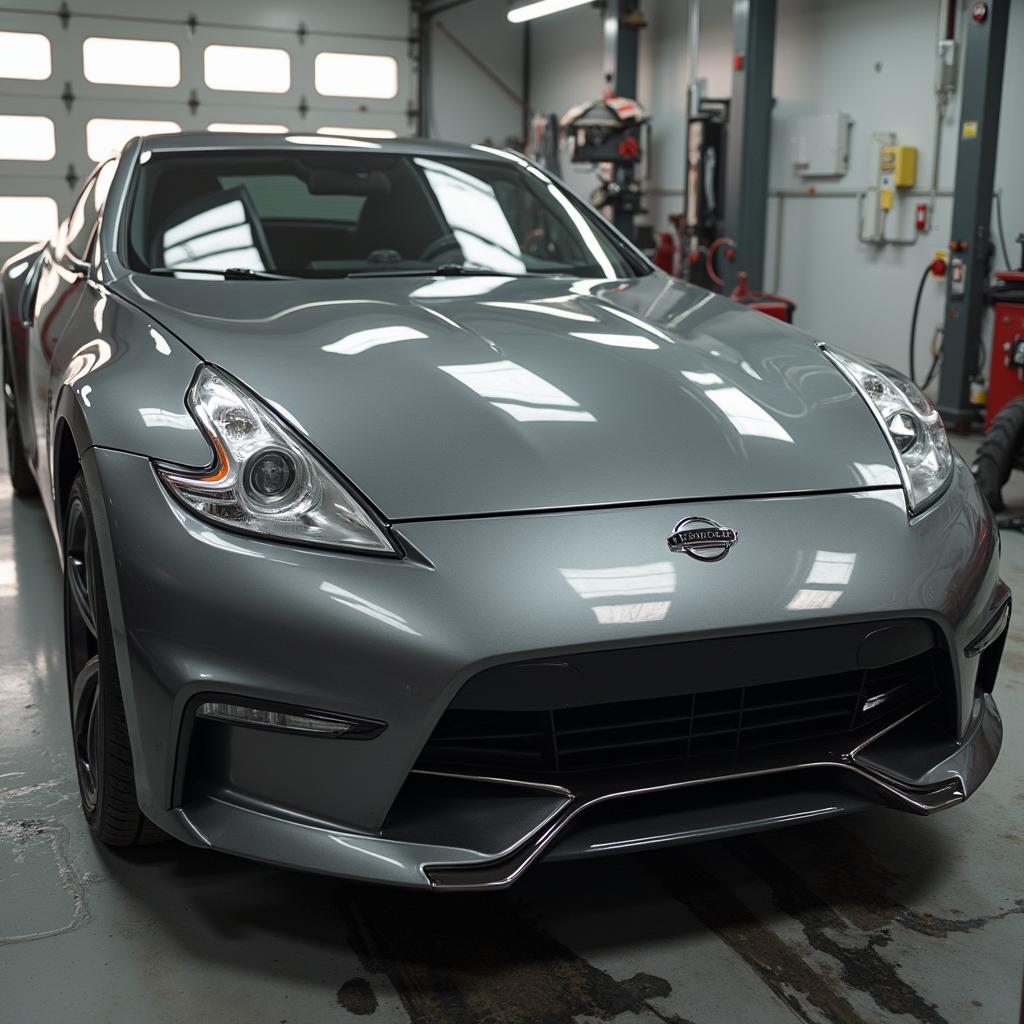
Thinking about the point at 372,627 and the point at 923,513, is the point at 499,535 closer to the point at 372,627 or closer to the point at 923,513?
the point at 372,627

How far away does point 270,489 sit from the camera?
1.51 metres

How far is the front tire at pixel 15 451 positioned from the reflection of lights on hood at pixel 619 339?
2526mm

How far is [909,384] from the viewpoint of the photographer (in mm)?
2004

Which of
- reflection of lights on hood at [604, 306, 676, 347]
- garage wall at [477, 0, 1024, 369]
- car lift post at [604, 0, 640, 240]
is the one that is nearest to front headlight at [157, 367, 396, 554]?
reflection of lights on hood at [604, 306, 676, 347]

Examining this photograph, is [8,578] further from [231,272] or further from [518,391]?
[518,391]

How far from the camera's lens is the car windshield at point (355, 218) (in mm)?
2391

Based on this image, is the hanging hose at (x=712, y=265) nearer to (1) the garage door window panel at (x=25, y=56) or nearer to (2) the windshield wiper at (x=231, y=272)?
(1) the garage door window panel at (x=25, y=56)

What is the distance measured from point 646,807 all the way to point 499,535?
15.7 inches

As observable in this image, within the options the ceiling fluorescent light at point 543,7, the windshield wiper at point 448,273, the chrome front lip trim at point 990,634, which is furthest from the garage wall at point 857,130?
the chrome front lip trim at point 990,634

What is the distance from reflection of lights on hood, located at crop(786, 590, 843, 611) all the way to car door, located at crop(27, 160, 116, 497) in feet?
4.25

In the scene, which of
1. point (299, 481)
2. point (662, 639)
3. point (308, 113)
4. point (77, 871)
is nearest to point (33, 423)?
point (77, 871)

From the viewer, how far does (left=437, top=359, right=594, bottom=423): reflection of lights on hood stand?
1658 mm

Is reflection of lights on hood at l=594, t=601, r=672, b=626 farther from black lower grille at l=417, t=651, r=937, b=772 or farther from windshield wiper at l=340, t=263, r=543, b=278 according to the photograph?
windshield wiper at l=340, t=263, r=543, b=278

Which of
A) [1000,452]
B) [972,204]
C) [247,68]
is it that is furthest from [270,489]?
[247,68]
